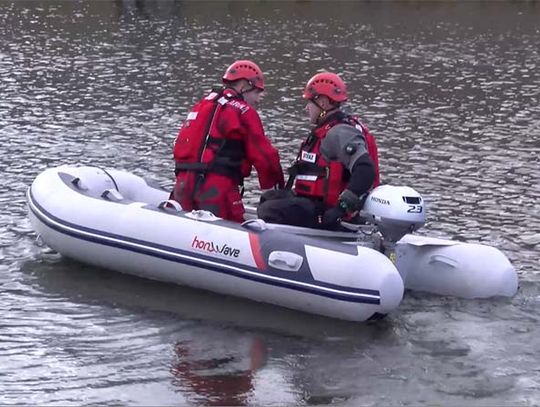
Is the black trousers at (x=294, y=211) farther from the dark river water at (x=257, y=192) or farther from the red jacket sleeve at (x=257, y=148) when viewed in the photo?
the dark river water at (x=257, y=192)

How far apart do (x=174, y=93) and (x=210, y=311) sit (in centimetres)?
996

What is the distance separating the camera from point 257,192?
10.7 metres

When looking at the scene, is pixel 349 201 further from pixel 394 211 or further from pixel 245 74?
pixel 245 74

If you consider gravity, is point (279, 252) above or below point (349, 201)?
below

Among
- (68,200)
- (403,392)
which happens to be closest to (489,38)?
(68,200)

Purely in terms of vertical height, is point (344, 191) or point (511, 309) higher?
point (344, 191)

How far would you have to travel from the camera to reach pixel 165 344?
6.66 metres

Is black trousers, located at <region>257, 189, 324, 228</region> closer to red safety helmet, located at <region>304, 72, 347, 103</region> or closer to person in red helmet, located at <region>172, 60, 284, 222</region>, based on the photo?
person in red helmet, located at <region>172, 60, 284, 222</region>

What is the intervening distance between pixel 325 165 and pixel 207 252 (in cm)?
101

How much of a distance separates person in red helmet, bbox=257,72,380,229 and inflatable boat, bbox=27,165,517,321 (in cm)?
13

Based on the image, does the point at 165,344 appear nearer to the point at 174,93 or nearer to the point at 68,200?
the point at 68,200

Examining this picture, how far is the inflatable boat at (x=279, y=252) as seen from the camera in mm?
6934

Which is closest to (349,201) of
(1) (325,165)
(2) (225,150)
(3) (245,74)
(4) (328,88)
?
(1) (325,165)

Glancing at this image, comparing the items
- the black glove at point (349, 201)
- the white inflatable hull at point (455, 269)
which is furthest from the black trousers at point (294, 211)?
the white inflatable hull at point (455, 269)
